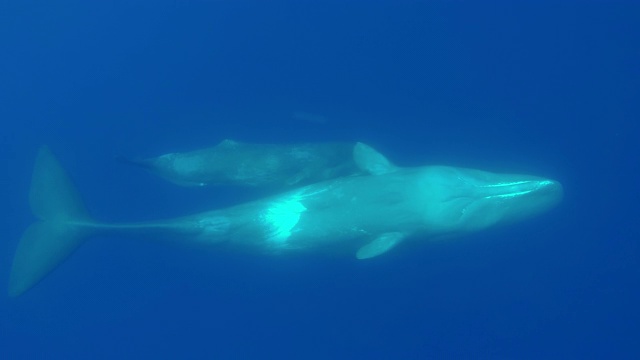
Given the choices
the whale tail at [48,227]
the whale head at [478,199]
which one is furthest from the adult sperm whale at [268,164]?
the whale tail at [48,227]

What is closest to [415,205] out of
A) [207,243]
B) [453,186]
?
[453,186]

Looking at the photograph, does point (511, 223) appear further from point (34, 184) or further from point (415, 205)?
point (34, 184)

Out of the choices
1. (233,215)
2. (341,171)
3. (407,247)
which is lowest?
(407,247)

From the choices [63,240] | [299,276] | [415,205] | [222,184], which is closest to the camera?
[415,205]

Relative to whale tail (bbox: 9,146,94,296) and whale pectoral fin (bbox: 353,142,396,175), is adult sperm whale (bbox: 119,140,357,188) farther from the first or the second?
whale tail (bbox: 9,146,94,296)

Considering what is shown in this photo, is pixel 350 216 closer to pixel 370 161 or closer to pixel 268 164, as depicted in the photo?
pixel 370 161

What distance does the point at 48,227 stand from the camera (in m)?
13.4

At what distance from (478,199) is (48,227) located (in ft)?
29.5

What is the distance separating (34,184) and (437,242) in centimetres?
872

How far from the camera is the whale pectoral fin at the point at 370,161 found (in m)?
13.0

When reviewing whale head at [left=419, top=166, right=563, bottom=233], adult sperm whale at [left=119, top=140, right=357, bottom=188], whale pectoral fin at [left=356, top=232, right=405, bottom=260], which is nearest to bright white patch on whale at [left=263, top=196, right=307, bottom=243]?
adult sperm whale at [left=119, top=140, right=357, bottom=188]

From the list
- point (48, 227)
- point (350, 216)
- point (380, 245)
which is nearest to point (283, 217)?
point (350, 216)

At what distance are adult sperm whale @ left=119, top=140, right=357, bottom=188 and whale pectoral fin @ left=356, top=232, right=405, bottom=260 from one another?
2.10 m

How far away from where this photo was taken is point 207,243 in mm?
13000
